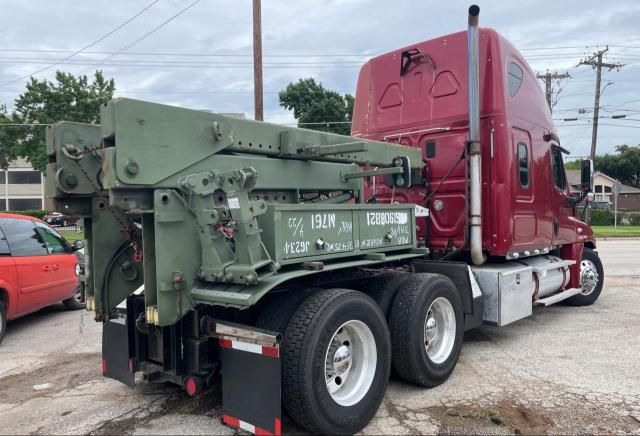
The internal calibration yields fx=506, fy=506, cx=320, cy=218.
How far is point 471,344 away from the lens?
603 cm

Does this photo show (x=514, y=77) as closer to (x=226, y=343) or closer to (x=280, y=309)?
(x=280, y=309)

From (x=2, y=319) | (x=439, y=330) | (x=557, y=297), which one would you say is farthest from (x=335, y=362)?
(x=2, y=319)

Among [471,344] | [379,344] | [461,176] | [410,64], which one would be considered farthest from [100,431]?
[410,64]

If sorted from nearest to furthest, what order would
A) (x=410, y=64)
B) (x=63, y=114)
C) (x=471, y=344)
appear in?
(x=471, y=344), (x=410, y=64), (x=63, y=114)

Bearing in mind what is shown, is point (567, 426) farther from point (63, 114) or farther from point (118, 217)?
point (63, 114)

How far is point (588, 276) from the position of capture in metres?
8.13

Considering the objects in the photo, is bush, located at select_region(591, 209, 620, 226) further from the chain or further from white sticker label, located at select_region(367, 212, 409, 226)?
the chain

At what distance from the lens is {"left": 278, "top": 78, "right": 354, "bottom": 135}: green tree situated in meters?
32.6

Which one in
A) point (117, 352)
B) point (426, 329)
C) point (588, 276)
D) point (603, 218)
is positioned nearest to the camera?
point (117, 352)

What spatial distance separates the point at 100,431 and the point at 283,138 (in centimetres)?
269

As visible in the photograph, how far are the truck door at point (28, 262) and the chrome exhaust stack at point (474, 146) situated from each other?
18.9 feet

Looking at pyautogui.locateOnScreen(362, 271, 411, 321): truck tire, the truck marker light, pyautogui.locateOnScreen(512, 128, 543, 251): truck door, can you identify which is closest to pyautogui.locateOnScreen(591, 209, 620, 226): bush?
pyautogui.locateOnScreen(512, 128, 543, 251): truck door

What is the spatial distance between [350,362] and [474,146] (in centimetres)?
304

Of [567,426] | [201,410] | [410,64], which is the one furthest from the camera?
[410,64]
